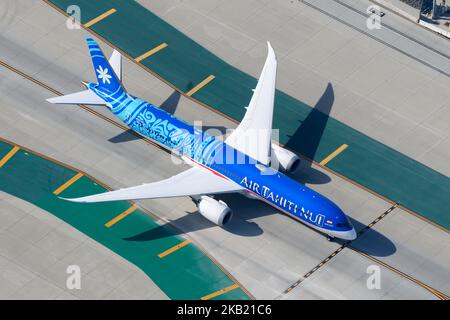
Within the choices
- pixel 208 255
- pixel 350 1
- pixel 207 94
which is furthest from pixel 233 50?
pixel 208 255

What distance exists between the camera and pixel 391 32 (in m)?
153

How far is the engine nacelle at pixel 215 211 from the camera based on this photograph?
125125 mm

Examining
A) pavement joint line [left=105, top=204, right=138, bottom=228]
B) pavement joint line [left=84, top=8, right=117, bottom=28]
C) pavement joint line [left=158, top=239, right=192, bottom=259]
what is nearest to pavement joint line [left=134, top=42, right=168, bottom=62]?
pavement joint line [left=84, top=8, right=117, bottom=28]

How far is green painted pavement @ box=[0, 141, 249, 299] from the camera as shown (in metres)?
123

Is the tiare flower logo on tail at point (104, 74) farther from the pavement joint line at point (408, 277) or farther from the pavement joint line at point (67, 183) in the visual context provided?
the pavement joint line at point (408, 277)

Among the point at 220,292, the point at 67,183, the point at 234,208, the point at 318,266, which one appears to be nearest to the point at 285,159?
A: the point at 234,208

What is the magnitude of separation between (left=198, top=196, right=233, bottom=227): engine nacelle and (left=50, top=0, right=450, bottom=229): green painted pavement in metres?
15.9

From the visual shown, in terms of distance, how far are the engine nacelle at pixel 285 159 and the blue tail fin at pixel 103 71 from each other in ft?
65.3

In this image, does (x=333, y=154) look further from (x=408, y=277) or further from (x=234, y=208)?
(x=408, y=277)

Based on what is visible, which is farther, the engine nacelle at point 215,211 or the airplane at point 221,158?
the engine nacelle at point 215,211

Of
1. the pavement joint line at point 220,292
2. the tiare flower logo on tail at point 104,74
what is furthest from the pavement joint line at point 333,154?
the tiare flower logo on tail at point 104,74

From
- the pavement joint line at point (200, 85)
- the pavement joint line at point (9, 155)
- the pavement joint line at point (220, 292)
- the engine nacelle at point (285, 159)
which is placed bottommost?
the pavement joint line at point (9, 155)

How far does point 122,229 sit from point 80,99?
56.5ft

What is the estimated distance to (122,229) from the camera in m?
128
